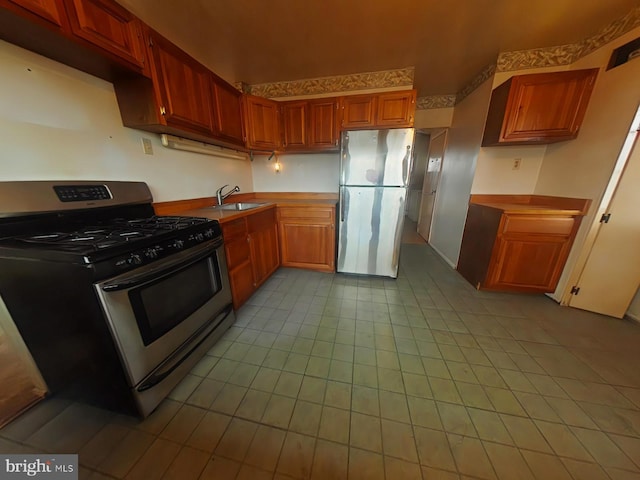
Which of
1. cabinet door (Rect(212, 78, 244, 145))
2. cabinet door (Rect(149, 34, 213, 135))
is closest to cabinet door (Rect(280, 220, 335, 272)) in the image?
cabinet door (Rect(212, 78, 244, 145))

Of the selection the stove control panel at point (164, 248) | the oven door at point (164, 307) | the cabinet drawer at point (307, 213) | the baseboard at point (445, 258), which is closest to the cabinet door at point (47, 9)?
the stove control panel at point (164, 248)

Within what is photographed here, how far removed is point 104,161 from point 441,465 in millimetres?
2560

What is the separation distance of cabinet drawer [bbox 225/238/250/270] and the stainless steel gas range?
0.39 metres

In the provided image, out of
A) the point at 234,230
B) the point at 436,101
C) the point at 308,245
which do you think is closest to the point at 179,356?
the point at 234,230

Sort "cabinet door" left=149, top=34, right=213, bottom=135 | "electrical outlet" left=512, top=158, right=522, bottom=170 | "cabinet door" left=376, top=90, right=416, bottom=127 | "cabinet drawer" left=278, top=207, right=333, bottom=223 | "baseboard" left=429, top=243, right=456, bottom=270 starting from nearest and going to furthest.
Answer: "cabinet door" left=149, top=34, right=213, bottom=135
"cabinet door" left=376, top=90, right=416, bottom=127
"electrical outlet" left=512, top=158, right=522, bottom=170
"cabinet drawer" left=278, top=207, right=333, bottom=223
"baseboard" left=429, top=243, right=456, bottom=270

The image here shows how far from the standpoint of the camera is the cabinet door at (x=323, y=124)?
2529mm

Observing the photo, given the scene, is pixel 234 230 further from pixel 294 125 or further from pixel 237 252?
pixel 294 125

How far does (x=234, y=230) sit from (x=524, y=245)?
9.28ft

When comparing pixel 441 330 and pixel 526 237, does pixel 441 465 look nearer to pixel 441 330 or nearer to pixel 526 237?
pixel 441 330

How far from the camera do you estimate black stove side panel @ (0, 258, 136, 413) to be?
0.89m

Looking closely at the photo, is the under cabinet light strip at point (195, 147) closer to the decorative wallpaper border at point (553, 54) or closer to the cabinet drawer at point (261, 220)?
the cabinet drawer at point (261, 220)

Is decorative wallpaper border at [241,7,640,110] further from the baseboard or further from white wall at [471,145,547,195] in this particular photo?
the baseboard

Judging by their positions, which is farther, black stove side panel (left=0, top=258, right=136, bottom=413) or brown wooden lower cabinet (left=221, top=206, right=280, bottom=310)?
brown wooden lower cabinet (left=221, top=206, right=280, bottom=310)

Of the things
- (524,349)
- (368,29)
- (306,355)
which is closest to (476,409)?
(524,349)
